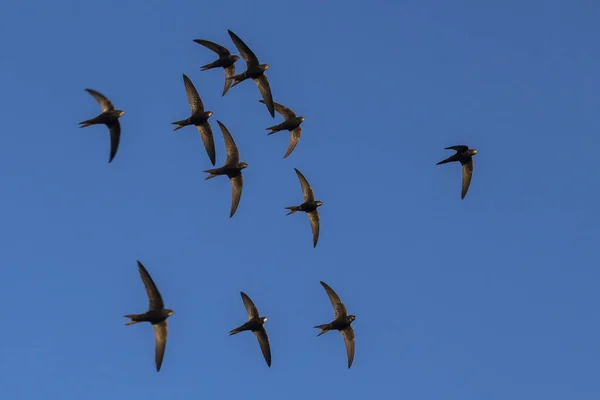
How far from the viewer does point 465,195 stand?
1957 inches

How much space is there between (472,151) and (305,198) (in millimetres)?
6744

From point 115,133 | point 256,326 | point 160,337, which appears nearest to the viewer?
point 160,337

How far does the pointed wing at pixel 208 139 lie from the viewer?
49469 millimetres

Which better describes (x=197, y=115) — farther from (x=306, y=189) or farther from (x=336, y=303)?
→ (x=336, y=303)

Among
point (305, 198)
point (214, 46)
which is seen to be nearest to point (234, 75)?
point (214, 46)

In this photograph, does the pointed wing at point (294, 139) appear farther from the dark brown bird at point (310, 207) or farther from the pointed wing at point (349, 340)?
the pointed wing at point (349, 340)

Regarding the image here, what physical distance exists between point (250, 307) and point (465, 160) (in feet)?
33.2

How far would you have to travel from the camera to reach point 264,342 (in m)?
48.5

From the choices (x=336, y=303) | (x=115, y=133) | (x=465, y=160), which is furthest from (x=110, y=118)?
(x=465, y=160)

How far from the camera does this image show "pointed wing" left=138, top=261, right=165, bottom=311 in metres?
42.7

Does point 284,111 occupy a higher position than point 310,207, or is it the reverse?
point 284,111

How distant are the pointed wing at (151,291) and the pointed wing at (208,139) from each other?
307 inches

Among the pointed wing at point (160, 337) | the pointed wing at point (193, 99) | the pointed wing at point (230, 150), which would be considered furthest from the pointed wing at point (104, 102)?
the pointed wing at point (160, 337)

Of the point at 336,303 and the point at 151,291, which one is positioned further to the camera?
the point at 336,303
